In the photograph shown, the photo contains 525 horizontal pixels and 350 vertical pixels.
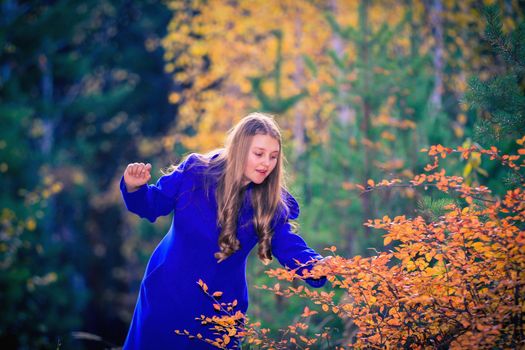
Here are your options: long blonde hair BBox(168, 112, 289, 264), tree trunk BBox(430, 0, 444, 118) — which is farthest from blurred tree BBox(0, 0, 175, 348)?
long blonde hair BBox(168, 112, 289, 264)

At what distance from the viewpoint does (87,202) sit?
14.5 meters

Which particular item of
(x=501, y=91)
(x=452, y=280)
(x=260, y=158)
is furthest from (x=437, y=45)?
(x=452, y=280)

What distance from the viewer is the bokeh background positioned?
17.3 feet

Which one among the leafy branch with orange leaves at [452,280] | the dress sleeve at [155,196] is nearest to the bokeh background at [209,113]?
the leafy branch with orange leaves at [452,280]

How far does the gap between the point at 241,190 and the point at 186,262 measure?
406 mm

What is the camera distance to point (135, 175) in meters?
2.30

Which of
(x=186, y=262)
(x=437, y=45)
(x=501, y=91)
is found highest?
(x=437, y=45)

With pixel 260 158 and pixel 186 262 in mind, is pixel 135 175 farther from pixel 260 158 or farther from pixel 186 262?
pixel 260 158

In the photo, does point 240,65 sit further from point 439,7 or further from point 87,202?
point 87,202

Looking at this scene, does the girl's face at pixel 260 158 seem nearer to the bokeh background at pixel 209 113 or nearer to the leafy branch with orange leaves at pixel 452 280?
the leafy branch with orange leaves at pixel 452 280

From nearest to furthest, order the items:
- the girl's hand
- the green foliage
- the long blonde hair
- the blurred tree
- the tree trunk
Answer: the girl's hand < the long blonde hair < the green foliage < the tree trunk < the blurred tree

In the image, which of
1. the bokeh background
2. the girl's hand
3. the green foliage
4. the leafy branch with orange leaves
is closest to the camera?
the leafy branch with orange leaves

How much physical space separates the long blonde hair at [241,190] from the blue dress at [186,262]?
0.15 ft

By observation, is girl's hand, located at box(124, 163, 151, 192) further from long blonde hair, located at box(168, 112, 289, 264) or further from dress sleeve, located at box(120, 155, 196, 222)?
long blonde hair, located at box(168, 112, 289, 264)
